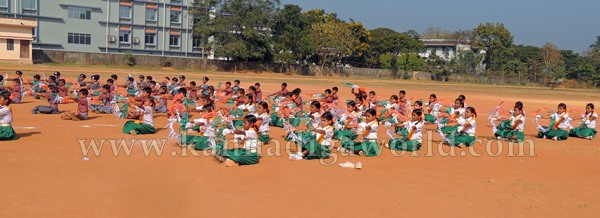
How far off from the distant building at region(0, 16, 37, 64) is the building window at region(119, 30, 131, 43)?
1058 centimetres

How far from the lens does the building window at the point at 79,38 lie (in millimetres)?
58150

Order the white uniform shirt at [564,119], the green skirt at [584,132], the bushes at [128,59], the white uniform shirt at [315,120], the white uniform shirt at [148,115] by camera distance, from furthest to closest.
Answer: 1. the bushes at [128,59]
2. the green skirt at [584,132]
3. the white uniform shirt at [564,119]
4. the white uniform shirt at [148,115]
5. the white uniform shirt at [315,120]

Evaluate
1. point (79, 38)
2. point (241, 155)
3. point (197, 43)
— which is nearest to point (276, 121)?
point (241, 155)

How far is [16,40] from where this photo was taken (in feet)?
163

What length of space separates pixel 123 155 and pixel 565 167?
851 cm

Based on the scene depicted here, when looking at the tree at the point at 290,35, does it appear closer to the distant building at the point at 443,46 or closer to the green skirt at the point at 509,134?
the distant building at the point at 443,46

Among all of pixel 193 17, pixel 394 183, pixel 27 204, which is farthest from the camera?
pixel 193 17

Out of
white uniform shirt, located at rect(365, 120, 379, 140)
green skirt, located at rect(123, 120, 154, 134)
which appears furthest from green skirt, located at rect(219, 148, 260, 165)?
green skirt, located at rect(123, 120, 154, 134)

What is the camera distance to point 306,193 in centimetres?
840

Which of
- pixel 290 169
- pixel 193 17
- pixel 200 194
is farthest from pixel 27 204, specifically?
pixel 193 17

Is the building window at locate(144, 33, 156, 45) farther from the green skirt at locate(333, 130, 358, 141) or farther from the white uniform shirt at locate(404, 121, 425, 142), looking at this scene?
the white uniform shirt at locate(404, 121, 425, 142)

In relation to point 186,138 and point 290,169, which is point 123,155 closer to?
point 186,138

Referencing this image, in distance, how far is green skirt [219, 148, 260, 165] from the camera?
33.0 feet

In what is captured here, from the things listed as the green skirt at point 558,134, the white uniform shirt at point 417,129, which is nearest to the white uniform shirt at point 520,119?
the green skirt at point 558,134
